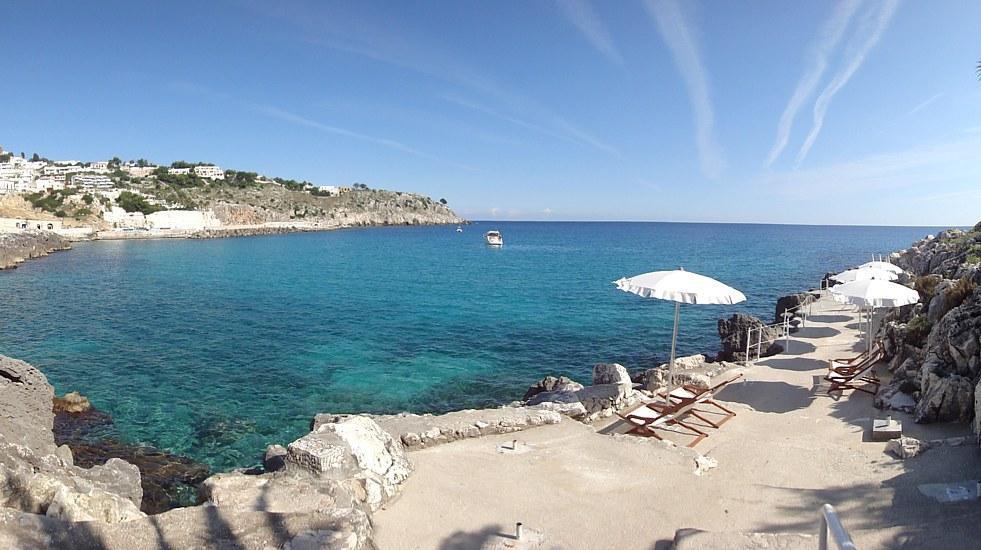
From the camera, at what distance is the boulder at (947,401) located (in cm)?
838

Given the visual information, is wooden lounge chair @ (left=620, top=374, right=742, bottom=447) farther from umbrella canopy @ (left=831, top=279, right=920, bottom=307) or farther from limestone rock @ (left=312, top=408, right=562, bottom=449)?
umbrella canopy @ (left=831, top=279, right=920, bottom=307)

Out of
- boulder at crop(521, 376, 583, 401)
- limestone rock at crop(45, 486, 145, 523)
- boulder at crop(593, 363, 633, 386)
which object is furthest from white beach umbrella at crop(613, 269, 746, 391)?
limestone rock at crop(45, 486, 145, 523)

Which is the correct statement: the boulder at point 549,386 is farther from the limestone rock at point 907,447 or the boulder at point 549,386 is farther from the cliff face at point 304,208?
the cliff face at point 304,208

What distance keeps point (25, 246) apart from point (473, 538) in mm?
66131

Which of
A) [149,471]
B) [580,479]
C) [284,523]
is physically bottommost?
[149,471]

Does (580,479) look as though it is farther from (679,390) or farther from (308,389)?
(308,389)

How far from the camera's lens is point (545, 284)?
40875 millimetres

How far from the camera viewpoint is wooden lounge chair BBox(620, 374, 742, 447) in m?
9.42

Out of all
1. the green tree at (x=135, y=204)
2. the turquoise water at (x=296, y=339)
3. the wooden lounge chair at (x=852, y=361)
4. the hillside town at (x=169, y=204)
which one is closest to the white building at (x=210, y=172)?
the hillside town at (x=169, y=204)

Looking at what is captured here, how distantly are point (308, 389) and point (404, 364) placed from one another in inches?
141

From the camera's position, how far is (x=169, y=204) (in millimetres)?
112875

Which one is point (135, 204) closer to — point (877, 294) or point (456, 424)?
point (456, 424)

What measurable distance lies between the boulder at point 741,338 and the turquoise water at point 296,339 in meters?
1.36

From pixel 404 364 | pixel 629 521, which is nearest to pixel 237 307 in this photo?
pixel 404 364
